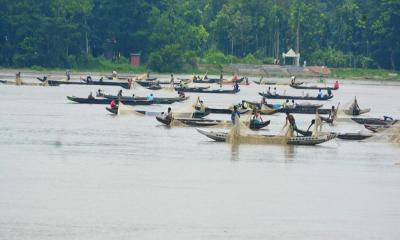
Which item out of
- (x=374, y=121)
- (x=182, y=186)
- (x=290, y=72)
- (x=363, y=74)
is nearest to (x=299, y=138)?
(x=182, y=186)

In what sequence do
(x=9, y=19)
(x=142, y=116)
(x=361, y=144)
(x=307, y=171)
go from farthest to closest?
1. (x=9, y=19)
2. (x=142, y=116)
3. (x=361, y=144)
4. (x=307, y=171)

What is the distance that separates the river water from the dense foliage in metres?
46.9

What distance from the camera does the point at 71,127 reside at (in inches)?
1882

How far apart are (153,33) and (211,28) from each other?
985cm

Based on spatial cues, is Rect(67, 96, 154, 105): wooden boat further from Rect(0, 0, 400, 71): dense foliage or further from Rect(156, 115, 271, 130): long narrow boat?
Rect(0, 0, 400, 71): dense foliage

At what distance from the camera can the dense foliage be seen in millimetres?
95500

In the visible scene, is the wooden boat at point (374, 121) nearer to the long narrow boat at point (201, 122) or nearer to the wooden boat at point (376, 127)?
the wooden boat at point (376, 127)

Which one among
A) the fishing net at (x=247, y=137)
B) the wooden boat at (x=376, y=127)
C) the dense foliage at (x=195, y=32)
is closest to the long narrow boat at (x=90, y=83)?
the dense foliage at (x=195, y=32)

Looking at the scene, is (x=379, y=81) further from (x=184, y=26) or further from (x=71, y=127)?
(x=71, y=127)

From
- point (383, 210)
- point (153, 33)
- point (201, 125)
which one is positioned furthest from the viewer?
point (153, 33)

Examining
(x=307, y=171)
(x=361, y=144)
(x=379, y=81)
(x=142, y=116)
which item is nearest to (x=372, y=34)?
(x=379, y=81)

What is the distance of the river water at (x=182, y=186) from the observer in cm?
2533

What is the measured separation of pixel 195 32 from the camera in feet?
345

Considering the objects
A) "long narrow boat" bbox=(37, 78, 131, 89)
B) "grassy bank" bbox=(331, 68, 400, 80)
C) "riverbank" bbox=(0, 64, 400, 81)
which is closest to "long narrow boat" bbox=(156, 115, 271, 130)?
"long narrow boat" bbox=(37, 78, 131, 89)
